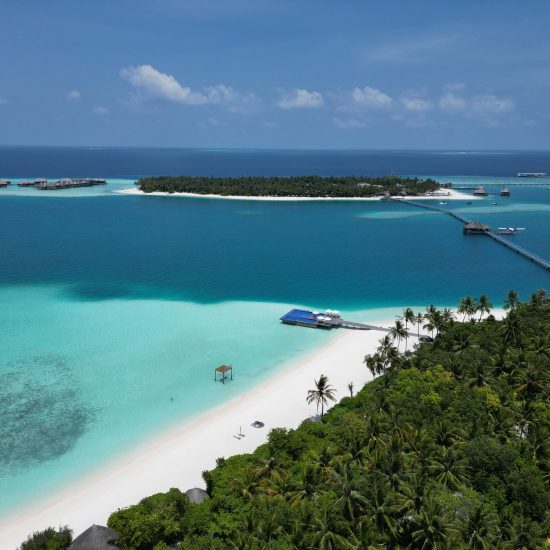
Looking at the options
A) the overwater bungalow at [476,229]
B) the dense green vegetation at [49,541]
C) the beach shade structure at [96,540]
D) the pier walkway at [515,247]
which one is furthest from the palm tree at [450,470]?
the overwater bungalow at [476,229]

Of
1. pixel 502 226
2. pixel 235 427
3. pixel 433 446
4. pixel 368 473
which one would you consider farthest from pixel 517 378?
pixel 502 226

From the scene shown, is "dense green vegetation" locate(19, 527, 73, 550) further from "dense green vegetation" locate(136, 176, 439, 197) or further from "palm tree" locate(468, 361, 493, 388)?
"dense green vegetation" locate(136, 176, 439, 197)

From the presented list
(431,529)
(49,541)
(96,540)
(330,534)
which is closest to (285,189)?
(96,540)

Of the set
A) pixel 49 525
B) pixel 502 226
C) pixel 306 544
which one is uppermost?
pixel 502 226

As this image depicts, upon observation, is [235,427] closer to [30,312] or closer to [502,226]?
[30,312]

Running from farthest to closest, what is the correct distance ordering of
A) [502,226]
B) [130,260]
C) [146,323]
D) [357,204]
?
[357,204] < [502,226] < [130,260] < [146,323]

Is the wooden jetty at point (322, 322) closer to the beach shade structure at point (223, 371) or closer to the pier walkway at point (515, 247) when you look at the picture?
the beach shade structure at point (223, 371)
